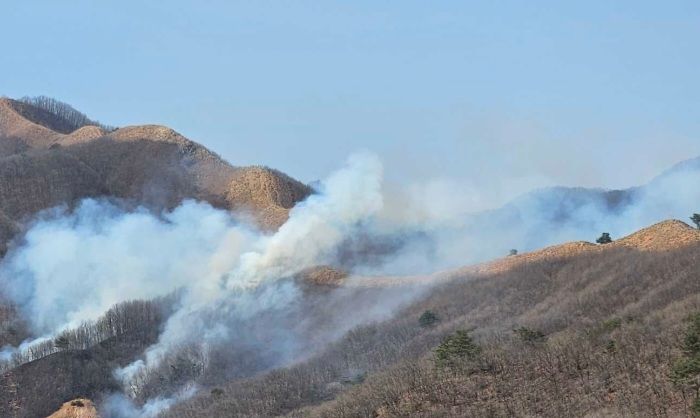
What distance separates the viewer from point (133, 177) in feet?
455

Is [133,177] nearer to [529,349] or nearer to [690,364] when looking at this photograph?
[529,349]

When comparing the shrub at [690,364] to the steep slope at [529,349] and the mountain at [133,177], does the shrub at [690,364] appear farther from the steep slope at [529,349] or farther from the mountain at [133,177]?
the mountain at [133,177]

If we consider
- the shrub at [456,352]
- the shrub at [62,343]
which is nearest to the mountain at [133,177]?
the shrub at [62,343]

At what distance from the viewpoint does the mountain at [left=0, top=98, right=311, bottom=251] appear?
123 meters

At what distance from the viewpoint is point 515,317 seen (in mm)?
58938

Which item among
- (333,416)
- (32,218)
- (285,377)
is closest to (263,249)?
(285,377)

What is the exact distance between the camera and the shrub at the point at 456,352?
45.8m

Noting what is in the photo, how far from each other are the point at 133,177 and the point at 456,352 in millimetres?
103145

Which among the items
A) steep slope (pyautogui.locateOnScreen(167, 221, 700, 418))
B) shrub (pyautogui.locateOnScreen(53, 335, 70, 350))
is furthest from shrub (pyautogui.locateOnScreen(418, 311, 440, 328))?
shrub (pyautogui.locateOnScreen(53, 335, 70, 350))

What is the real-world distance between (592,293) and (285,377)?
22.6 metres

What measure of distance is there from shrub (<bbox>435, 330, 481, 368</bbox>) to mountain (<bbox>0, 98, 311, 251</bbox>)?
69762 mm

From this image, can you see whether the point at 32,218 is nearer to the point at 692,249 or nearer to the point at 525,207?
the point at 525,207

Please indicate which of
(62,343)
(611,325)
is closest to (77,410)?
(62,343)

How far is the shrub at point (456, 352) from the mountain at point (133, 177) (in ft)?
229
